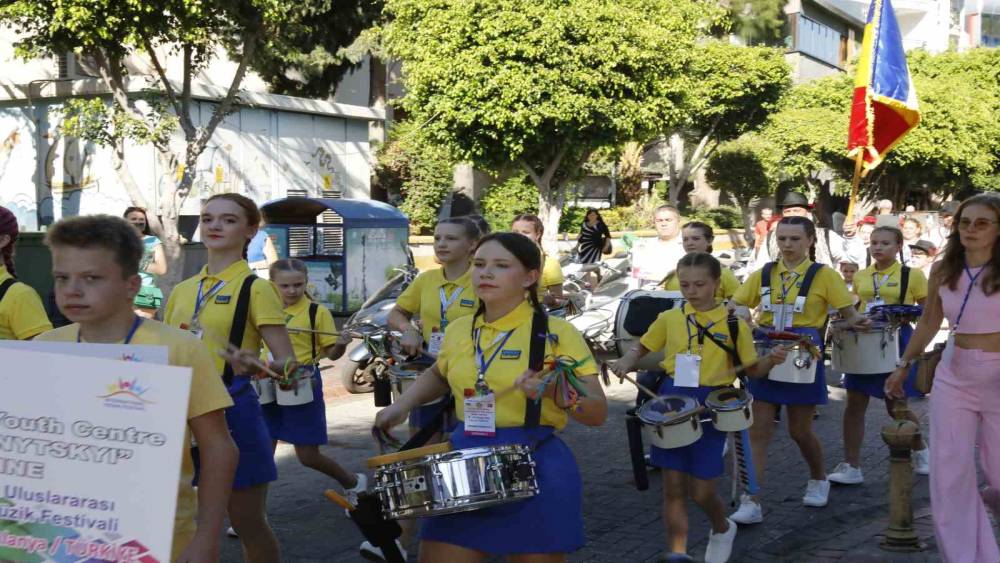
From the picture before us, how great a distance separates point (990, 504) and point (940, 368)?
29.9 inches

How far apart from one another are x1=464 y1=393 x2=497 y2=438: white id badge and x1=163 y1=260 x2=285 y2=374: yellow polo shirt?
136cm

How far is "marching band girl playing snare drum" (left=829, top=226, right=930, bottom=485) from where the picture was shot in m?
7.95

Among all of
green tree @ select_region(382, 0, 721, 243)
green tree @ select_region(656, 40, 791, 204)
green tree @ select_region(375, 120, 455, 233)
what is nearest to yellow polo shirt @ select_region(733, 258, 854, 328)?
green tree @ select_region(382, 0, 721, 243)

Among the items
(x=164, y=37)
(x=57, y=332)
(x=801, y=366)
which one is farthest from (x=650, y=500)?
(x=164, y=37)

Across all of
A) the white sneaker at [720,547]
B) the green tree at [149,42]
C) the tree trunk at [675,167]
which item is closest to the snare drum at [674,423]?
the white sneaker at [720,547]

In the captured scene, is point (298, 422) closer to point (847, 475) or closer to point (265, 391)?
point (265, 391)

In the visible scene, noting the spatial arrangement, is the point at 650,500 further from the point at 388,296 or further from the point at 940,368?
the point at 388,296

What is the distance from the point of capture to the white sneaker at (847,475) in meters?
7.96

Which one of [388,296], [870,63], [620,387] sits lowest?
[620,387]

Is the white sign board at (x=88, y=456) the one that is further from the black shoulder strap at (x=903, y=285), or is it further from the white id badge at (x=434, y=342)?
the black shoulder strap at (x=903, y=285)

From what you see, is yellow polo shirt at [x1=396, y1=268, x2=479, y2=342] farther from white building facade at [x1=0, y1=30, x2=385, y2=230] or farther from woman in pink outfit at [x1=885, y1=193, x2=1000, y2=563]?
white building facade at [x1=0, y1=30, x2=385, y2=230]

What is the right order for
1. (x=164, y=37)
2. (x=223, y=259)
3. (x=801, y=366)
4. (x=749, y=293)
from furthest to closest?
(x=164, y=37), (x=749, y=293), (x=801, y=366), (x=223, y=259)

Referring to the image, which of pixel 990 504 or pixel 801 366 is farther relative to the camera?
pixel 801 366

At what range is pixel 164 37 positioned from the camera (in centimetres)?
1819
